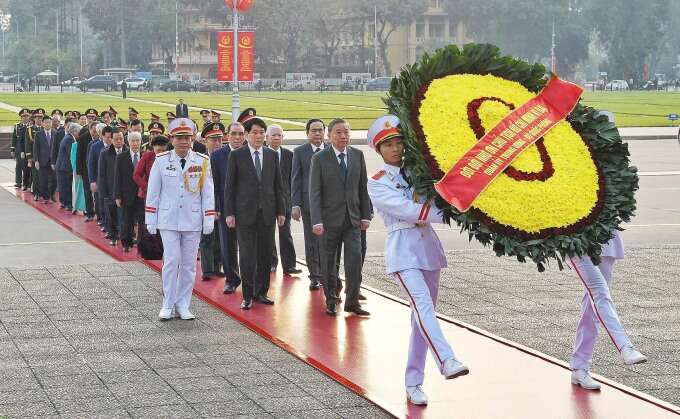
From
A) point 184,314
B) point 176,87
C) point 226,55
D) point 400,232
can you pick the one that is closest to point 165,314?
point 184,314

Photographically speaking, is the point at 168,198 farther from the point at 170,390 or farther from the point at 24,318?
the point at 170,390

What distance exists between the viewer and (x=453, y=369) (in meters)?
7.11

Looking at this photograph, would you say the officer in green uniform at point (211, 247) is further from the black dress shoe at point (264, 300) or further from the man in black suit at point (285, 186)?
the black dress shoe at point (264, 300)

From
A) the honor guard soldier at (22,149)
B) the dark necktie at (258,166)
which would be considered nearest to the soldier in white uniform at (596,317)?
the dark necktie at (258,166)

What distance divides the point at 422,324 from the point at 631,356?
1.34 metres

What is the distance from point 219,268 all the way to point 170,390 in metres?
5.67

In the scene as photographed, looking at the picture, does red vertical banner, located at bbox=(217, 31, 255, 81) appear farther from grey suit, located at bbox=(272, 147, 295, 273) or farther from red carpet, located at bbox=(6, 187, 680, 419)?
red carpet, located at bbox=(6, 187, 680, 419)

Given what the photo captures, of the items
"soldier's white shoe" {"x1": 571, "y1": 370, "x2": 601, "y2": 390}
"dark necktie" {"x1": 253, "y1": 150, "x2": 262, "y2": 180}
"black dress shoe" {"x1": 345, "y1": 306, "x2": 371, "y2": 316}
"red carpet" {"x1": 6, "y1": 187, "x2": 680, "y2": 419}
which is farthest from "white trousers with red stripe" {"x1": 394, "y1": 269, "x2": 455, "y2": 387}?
"dark necktie" {"x1": 253, "y1": 150, "x2": 262, "y2": 180}

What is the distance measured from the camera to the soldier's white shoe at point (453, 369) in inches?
278

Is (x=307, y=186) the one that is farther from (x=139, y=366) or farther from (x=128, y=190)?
(x=139, y=366)

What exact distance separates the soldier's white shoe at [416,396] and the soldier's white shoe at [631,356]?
4.13 feet

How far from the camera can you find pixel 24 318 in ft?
34.7

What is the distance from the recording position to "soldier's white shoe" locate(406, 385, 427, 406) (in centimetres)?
764

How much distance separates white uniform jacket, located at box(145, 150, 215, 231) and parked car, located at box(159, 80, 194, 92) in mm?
97799
